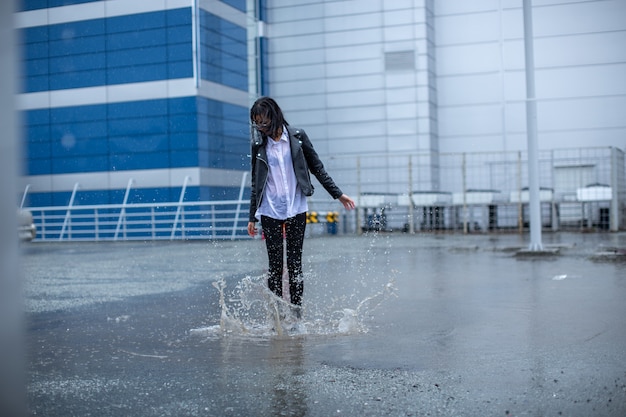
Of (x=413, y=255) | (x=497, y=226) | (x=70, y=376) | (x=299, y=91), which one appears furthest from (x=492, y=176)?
(x=70, y=376)

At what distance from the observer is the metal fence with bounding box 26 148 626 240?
843 inches

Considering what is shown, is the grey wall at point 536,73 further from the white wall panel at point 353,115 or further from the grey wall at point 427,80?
the white wall panel at point 353,115

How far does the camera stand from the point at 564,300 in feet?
22.8

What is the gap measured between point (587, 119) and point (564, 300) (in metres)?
17.2

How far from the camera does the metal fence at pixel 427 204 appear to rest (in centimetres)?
2141

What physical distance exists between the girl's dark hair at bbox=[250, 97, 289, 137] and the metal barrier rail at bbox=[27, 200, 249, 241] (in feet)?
52.6

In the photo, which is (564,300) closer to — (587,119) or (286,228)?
(286,228)

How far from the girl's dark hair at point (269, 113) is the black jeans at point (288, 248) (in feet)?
1.89

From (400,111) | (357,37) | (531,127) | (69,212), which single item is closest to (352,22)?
(357,37)

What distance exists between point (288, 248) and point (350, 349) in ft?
3.32

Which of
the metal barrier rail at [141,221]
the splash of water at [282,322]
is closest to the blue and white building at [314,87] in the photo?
the metal barrier rail at [141,221]

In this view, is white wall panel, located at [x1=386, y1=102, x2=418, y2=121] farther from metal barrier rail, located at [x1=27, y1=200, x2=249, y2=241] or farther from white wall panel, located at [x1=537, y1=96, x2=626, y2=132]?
metal barrier rail, located at [x1=27, y1=200, x2=249, y2=241]

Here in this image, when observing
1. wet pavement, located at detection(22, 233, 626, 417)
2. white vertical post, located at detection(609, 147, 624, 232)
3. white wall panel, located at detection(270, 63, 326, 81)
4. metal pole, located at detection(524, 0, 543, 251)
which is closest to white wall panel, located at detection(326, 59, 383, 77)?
white wall panel, located at detection(270, 63, 326, 81)

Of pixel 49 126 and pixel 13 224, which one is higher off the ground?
pixel 49 126
